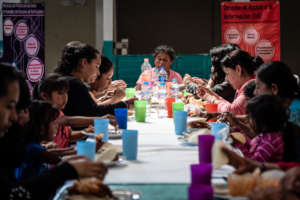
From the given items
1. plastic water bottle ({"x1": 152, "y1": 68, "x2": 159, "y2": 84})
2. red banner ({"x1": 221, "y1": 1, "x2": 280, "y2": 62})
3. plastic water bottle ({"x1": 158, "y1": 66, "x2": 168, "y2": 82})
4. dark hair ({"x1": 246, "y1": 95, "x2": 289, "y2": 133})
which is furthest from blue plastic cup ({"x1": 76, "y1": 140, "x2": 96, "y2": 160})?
red banner ({"x1": 221, "y1": 1, "x2": 280, "y2": 62})

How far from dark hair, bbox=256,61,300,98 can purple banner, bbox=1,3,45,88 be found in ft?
13.8

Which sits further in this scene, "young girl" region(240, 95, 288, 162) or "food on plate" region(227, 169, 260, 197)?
"young girl" region(240, 95, 288, 162)

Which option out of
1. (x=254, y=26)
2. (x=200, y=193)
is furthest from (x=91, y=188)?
(x=254, y=26)

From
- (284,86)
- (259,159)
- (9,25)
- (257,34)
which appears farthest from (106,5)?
(259,159)

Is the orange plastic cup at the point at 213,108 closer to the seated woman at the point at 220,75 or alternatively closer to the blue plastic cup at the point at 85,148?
the seated woman at the point at 220,75

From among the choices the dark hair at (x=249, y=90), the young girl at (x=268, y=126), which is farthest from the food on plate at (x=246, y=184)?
the dark hair at (x=249, y=90)

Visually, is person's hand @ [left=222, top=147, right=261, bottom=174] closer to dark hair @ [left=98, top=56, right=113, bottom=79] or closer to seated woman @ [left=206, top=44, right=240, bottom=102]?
seated woman @ [left=206, top=44, right=240, bottom=102]

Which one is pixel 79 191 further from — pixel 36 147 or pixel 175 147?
pixel 175 147

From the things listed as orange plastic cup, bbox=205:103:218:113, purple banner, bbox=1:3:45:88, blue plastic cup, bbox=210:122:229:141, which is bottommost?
blue plastic cup, bbox=210:122:229:141

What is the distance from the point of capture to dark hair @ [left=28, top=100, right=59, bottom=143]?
2123mm

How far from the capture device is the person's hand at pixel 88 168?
1.43 m

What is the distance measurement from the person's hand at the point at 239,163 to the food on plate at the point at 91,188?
45 centimetres

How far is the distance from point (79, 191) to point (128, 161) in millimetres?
541

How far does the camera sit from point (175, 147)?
7.13 feet
